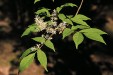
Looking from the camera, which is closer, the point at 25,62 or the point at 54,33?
the point at 25,62

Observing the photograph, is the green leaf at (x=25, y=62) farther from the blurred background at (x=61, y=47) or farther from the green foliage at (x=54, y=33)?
the blurred background at (x=61, y=47)

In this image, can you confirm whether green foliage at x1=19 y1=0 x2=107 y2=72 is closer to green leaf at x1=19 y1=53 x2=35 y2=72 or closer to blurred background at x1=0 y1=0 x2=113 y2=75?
green leaf at x1=19 y1=53 x2=35 y2=72

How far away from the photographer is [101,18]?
6828mm

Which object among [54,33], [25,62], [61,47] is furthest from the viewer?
[61,47]

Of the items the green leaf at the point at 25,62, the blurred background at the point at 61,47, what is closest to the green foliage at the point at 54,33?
the green leaf at the point at 25,62

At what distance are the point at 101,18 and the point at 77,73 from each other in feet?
7.38

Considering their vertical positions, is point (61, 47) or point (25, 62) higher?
point (61, 47)

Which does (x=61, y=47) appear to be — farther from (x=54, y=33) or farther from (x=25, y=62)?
(x=25, y=62)

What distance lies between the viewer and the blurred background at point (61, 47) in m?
5.17

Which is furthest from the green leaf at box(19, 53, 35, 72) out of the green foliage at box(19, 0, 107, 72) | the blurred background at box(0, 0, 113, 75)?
the blurred background at box(0, 0, 113, 75)

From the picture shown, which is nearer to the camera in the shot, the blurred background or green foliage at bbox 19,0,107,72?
green foliage at bbox 19,0,107,72

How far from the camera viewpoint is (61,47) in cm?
571

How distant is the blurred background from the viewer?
517 cm

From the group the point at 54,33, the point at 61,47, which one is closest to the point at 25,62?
the point at 54,33
